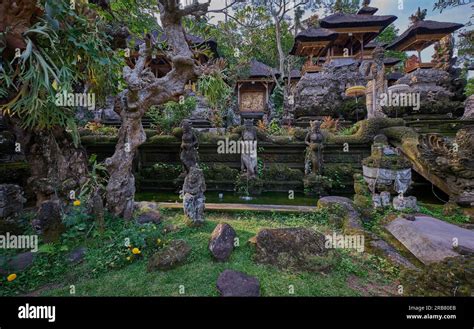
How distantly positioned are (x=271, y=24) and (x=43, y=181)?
21.6 metres

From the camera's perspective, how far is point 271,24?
19.6m

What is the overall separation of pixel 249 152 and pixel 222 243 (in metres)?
4.70

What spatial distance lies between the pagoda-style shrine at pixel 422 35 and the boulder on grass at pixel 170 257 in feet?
67.4

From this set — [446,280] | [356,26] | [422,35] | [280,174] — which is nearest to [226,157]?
[280,174]

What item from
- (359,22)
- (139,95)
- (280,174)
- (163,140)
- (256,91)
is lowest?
(280,174)

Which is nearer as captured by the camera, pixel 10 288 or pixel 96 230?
pixel 10 288

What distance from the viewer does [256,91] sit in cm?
2119

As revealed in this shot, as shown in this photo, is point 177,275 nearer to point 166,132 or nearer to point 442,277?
point 442,277

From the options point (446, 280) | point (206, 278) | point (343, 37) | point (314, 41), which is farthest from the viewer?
point (343, 37)

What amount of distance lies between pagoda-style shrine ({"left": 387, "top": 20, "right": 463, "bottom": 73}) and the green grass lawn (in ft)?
62.5

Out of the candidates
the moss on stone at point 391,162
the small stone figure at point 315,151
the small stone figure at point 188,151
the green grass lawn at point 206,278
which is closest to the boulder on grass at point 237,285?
the green grass lawn at point 206,278

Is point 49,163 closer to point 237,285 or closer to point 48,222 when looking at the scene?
point 48,222
